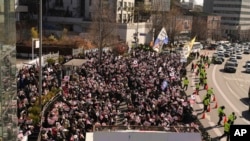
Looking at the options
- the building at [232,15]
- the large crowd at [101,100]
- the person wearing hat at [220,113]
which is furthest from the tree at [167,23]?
the building at [232,15]

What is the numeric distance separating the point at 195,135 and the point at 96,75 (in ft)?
46.6

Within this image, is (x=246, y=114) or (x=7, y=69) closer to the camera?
(x=7, y=69)

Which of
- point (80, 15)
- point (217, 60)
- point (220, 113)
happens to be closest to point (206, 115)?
point (220, 113)

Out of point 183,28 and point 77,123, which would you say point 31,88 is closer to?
point 77,123

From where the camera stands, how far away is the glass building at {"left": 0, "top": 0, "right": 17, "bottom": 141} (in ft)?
21.9

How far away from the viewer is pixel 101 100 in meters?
20.6

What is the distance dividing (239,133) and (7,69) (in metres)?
3.91

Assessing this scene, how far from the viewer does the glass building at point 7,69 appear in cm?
668

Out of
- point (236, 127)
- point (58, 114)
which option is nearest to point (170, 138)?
point (58, 114)

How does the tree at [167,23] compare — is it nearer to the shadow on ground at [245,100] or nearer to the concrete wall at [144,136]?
the shadow on ground at [245,100]

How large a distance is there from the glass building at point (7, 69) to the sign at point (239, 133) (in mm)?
3636

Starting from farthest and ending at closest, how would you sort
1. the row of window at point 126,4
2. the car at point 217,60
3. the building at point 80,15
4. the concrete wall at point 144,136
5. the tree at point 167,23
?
1. the row of window at point 126,4
2. the tree at point 167,23
3. the building at point 80,15
4. the car at point 217,60
5. the concrete wall at point 144,136

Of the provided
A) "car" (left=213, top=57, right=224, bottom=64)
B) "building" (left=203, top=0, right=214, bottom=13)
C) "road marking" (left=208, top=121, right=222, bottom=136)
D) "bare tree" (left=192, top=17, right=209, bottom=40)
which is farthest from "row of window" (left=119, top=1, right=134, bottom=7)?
"building" (left=203, top=0, right=214, bottom=13)

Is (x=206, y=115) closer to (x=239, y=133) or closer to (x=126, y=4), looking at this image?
(x=239, y=133)
